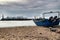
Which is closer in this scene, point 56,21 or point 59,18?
point 56,21

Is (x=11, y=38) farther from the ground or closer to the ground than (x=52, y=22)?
farther from the ground

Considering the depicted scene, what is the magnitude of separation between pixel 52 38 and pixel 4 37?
549cm

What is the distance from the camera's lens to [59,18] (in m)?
45.8

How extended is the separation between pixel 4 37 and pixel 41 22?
22794 millimetres

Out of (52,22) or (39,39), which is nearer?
(39,39)

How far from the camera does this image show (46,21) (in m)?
41.2

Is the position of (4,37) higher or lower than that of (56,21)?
higher

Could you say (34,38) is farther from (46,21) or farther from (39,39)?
(46,21)

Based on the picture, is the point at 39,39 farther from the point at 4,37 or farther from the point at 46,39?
the point at 4,37

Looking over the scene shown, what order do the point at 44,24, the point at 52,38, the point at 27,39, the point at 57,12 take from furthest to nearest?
the point at 57,12 < the point at 44,24 < the point at 52,38 < the point at 27,39

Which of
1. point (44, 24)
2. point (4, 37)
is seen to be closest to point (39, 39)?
point (4, 37)

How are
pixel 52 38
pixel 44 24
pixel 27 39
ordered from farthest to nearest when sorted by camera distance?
pixel 44 24
pixel 52 38
pixel 27 39

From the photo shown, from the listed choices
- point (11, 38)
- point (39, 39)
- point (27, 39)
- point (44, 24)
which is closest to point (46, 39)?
point (39, 39)

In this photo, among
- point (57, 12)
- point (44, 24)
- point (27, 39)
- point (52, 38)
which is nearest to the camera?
point (27, 39)
